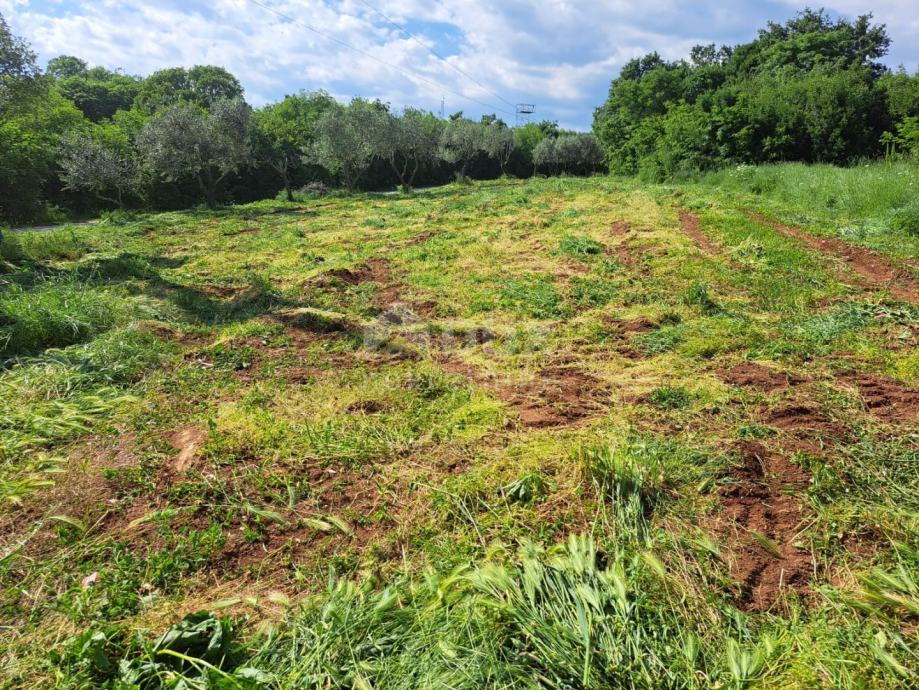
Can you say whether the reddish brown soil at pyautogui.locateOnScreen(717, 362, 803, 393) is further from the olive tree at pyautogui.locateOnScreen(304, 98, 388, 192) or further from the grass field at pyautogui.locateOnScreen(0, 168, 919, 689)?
the olive tree at pyautogui.locateOnScreen(304, 98, 388, 192)

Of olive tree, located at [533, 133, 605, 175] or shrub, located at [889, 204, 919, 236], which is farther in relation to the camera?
olive tree, located at [533, 133, 605, 175]

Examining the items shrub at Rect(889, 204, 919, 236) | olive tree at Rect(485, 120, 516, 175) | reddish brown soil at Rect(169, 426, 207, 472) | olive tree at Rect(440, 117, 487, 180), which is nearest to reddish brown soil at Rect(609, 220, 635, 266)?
shrub at Rect(889, 204, 919, 236)

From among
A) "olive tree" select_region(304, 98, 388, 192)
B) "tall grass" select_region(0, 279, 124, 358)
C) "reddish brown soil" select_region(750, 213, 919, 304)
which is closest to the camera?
"tall grass" select_region(0, 279, 124, 358)

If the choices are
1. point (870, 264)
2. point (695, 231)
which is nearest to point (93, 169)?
point (695, 231)

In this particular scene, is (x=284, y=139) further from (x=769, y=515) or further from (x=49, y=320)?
(x=769, y=515)

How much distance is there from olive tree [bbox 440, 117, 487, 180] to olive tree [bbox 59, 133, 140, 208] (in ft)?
82.6

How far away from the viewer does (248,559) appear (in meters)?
2.72

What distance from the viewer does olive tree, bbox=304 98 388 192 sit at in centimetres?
3025

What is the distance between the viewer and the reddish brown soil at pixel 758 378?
4258 mm

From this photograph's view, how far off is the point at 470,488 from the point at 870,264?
343 inches

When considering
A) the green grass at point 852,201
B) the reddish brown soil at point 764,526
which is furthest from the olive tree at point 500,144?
the reddish brown soil at point 764,526

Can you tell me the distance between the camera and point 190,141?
23.6 metres

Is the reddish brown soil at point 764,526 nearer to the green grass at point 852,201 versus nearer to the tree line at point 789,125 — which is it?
the green grass at point 852,201

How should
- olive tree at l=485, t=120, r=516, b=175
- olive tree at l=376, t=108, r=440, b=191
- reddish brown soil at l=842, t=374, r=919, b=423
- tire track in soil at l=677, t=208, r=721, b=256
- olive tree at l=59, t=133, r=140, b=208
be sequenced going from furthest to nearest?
olive tree at l=485, t=120, r=516, b=175
olive tree at l=376, t=108, r=440, b=191
olive tree at l=59, t=133, r=140, b=208
tire track in soil at l=677, t=208, r=721, b=256
reddish brown soil at l=842, t=374, r=919, b=423
